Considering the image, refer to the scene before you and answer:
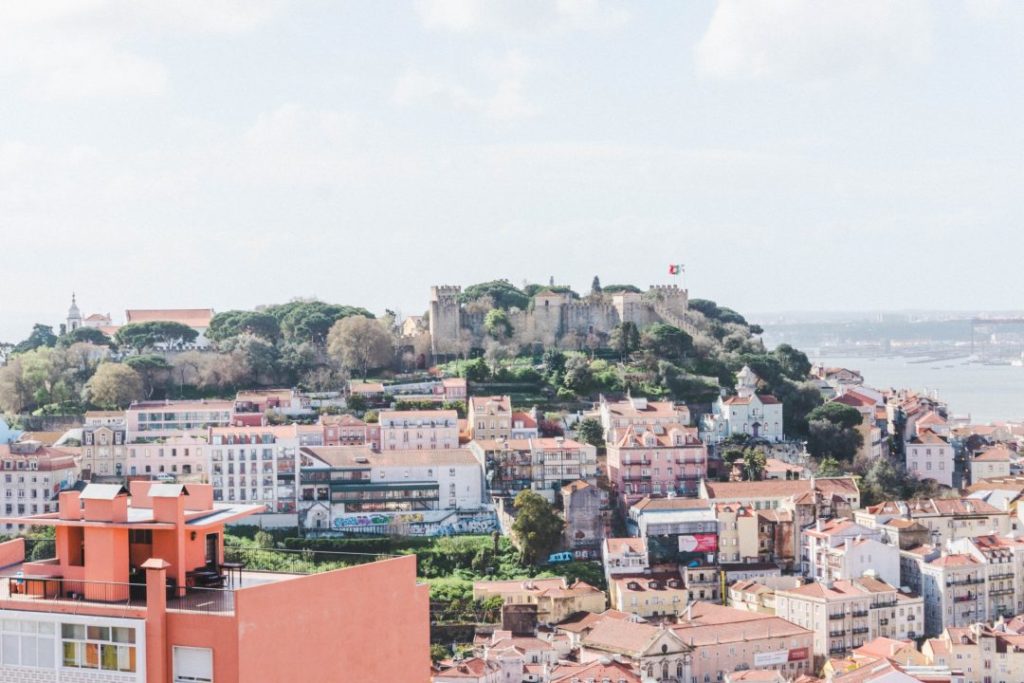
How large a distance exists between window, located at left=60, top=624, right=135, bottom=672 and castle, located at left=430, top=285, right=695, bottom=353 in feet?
123

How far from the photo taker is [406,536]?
30828 millimetres

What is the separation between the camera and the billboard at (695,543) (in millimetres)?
29344

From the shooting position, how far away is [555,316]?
44.9 metres

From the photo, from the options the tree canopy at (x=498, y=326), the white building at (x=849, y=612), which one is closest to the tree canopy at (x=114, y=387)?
the tree canopy at (x=498, y=326)

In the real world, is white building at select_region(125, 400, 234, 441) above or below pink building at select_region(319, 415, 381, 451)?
above

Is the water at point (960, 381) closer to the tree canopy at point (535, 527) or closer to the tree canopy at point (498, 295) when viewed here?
the tree canopy at point (498, 295)

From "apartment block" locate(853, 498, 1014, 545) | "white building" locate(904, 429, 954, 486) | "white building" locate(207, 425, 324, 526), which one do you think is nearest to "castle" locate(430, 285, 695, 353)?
"white building" locate(904, 429, 954, 486)

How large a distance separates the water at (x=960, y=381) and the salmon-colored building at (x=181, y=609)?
203 feet

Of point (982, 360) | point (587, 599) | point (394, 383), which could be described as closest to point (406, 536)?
point (587, 599)

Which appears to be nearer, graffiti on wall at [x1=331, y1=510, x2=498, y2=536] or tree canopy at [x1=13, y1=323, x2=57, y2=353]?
graffiti on wall at [x1=331, y1=510, x2=498, y2=536]

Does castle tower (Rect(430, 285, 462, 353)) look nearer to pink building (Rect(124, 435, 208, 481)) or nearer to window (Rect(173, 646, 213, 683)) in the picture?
pink building (Rect(124, 435, 208, 481))

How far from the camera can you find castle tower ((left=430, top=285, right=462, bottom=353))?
144 ft

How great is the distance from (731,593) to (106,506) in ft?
76.2

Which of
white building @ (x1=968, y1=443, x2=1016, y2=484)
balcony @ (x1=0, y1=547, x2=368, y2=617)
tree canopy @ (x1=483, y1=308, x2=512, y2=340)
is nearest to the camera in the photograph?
balcony @ (x1=0, y1=547, x2=368, y2=617)
